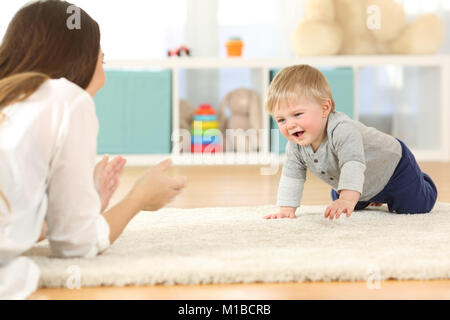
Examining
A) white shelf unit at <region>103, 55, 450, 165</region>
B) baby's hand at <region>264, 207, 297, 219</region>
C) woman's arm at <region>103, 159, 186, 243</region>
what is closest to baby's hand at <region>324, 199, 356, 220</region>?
baby's hand at <region>264, 207, 297, 219</region>

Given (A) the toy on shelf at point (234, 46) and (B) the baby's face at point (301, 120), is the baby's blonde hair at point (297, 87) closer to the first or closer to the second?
(B) the baby's face at point (301, 120)

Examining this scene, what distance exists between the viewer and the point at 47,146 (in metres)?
0.80

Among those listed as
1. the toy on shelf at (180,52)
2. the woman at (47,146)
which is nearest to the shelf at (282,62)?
the toy on shelf at (180,52)

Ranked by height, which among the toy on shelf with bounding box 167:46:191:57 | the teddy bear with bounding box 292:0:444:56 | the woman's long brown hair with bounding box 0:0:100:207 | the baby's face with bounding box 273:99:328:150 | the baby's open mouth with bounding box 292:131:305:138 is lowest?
the baby's open mouth with bounding box 292:131:305:138

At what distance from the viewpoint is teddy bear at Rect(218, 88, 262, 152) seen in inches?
118

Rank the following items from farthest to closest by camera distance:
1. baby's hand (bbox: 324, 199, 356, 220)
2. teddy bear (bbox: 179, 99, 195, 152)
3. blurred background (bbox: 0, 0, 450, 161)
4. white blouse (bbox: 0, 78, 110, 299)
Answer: blurred background (bbox: 0, 0, 450, 161), teddy bear (bbox: 179, 99, 195, 152), baby's hand (bbox: 324, 199, 356, 220), white blouse (bbox: 0, 78, 110, 299)

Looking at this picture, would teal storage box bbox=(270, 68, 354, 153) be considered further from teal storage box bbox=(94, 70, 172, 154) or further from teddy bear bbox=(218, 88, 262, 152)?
teal storage box bbox=(94, 70, 172, 154)

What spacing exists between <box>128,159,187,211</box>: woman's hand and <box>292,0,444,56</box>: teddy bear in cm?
215

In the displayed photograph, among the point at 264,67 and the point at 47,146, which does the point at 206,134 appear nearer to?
the point at 264,67

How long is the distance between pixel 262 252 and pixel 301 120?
15.9 inches

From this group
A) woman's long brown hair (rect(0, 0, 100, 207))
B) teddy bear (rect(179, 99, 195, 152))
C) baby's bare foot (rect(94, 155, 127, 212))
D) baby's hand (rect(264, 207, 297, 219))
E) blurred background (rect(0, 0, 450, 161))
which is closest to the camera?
woman's long brown hair (rect(0, 0, 100, 207))

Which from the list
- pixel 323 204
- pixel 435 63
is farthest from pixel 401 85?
pixel 323 204

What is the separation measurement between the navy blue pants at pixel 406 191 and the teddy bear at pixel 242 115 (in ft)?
5.24
